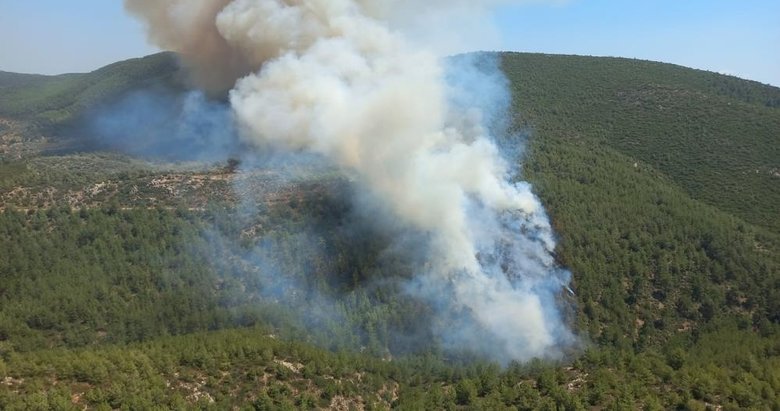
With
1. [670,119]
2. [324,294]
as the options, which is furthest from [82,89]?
[670,119]

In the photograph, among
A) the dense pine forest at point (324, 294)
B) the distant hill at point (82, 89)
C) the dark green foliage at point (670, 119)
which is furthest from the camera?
the distant hill at point (82, 89)

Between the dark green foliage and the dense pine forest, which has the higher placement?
the dark green foliage

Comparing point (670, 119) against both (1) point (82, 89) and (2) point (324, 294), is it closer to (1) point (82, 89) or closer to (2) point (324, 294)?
(2) point (324, 294)

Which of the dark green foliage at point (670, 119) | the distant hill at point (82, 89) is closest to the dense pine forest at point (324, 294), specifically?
the dark green foliage at point (670, 119)

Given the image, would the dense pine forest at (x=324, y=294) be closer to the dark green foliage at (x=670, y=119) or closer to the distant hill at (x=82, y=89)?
the dark green foliage at (x=670, y=119)

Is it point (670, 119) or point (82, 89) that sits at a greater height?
point (670, 119)

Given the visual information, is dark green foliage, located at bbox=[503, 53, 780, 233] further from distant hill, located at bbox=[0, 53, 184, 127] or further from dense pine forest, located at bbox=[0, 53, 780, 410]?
distant hill, located at bbox=[0, 53, 184, 127]

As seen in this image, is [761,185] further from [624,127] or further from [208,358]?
[208,358]

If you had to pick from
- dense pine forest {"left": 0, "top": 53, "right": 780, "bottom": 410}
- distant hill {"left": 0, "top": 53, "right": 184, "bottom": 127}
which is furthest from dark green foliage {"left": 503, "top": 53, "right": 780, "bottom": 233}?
distant hill {"left": 0, "top": 53, "right": 184, "bottom": 127}

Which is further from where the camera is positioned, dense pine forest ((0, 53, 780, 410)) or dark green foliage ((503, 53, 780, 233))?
dark green foliage ((503, 53, 780, 233))
